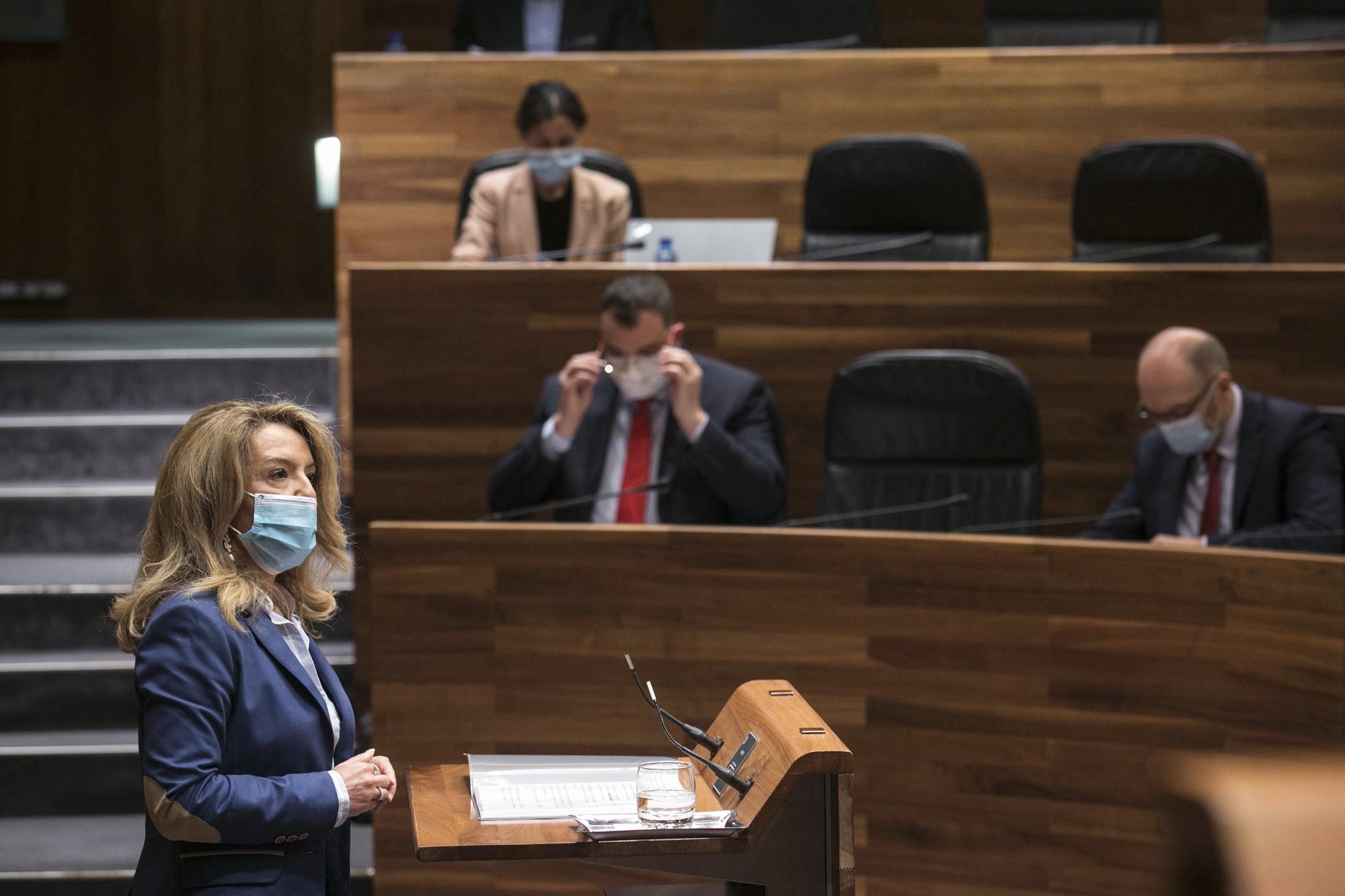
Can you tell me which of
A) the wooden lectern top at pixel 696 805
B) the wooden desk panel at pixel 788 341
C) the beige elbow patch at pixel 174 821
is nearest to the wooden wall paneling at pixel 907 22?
the wooden desk panel at pixel 788 341

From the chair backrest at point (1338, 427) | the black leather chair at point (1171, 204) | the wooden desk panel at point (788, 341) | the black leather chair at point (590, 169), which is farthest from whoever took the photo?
the black leather chair at point (590, 169)

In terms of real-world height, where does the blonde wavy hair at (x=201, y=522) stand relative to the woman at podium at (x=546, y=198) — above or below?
below

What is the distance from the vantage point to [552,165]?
129 inches

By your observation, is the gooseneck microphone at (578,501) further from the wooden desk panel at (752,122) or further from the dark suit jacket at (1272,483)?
the wooden desk panel at (752,122)

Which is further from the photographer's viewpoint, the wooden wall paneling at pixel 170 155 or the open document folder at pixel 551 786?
the wooden wall paneling at pixel 170 155

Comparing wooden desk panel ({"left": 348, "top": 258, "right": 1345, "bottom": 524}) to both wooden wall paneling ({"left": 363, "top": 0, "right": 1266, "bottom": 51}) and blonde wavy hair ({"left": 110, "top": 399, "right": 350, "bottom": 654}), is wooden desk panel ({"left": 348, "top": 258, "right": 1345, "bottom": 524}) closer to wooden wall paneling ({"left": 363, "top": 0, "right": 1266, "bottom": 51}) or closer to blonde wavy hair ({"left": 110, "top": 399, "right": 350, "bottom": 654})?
blonde wavy hair ({"left": 110, "top": 399, "right": 350, "bottom": 654})

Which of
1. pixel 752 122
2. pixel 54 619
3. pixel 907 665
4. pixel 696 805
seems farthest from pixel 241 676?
pixel 752 122

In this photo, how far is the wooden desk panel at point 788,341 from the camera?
282 centimetres

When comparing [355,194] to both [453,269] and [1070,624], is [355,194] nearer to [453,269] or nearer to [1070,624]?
[453,269]

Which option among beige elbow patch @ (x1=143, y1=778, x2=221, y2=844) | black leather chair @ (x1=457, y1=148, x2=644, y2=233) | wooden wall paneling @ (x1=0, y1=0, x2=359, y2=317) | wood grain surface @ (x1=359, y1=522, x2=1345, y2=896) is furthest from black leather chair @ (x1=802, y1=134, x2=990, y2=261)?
wooden wall paneling @ (x1=0, y1=0, x2=359, y2=317)

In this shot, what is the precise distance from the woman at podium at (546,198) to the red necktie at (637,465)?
700mm

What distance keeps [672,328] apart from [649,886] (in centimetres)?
136

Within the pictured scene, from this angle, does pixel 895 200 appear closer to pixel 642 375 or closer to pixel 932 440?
pixel 932 440

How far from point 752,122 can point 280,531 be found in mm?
2523
